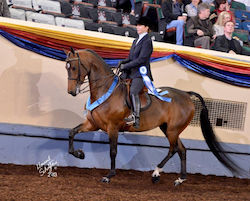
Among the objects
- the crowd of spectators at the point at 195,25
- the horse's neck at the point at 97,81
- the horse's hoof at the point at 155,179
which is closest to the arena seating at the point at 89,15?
the crowd of spectators at the point at 195,25

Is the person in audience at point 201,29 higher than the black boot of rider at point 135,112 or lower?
higher

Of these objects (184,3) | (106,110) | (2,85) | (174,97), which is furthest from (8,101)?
(184,3)

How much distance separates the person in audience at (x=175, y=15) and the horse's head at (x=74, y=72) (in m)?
3.02

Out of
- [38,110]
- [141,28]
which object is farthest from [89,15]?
[141,28]

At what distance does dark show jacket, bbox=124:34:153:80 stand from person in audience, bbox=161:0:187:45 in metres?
2.31

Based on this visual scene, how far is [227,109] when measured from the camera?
770cm

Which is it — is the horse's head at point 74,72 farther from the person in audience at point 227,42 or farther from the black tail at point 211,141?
the person in audience at point 227,42

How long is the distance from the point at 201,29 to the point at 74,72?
12.4 ft

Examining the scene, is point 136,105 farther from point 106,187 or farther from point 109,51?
point 109,51

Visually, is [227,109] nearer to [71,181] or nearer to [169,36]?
[169,36]

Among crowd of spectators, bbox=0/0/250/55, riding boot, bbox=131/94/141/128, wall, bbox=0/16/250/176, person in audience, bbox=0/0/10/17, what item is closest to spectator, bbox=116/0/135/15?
crowd of spectators, bbox=0/0/250/55

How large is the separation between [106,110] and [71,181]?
1.03 meters

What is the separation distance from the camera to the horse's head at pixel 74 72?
5.42 m

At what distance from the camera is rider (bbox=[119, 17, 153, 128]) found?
5699 millimetres
